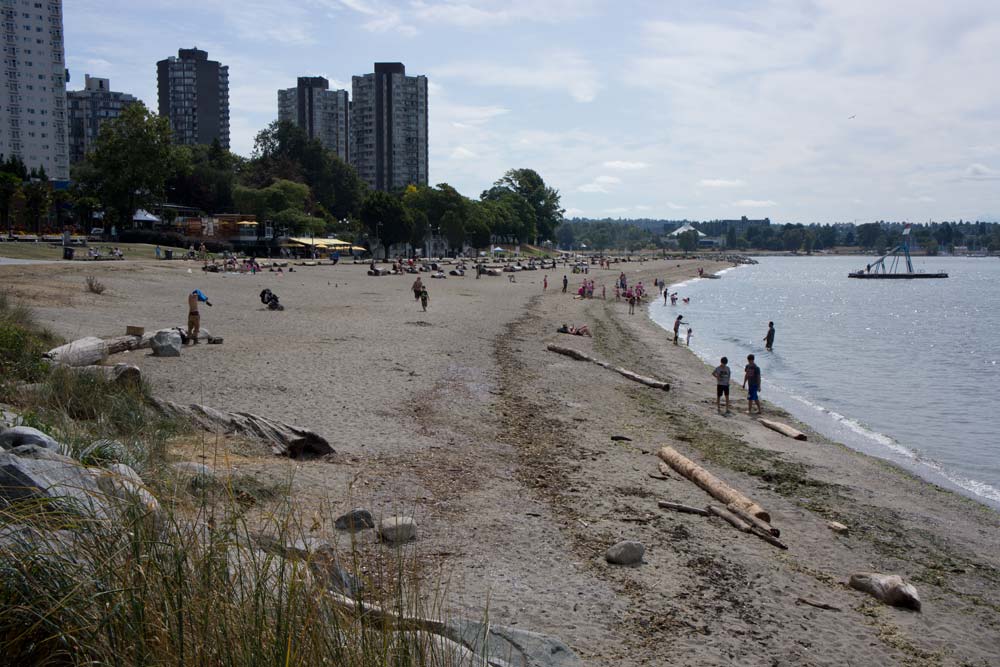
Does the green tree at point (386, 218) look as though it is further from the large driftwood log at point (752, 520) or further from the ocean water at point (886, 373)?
the large driftwood log at point (752, 520)

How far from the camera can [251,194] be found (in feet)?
270

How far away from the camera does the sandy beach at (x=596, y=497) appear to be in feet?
20.9

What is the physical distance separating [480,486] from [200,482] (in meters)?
4.93

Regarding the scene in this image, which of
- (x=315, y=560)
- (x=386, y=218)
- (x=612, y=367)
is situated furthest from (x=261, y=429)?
(x=386, y=218)

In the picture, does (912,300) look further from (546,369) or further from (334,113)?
(334,113)

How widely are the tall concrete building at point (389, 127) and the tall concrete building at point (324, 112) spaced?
8156 mm

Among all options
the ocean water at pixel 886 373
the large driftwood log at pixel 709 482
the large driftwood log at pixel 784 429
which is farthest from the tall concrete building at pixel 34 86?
the large driftwood log at pixel 709 482

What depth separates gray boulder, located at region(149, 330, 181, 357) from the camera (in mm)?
15312

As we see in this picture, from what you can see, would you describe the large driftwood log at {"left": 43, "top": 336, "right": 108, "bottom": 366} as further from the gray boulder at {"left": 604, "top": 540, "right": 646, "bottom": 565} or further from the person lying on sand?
the person lying on sand

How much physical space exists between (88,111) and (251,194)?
342 feet

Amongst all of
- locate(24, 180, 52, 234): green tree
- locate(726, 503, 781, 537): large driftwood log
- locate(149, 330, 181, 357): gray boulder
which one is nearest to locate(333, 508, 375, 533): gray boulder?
locate(726, 503, 781, 537): large driftwood log

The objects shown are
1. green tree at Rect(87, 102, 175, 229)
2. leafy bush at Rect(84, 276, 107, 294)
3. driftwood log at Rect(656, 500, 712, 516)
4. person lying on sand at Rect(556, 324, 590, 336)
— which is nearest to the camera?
driftwood log at Rect(656, 500, 712, 516)

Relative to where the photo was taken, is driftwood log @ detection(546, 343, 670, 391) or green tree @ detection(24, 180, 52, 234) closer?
driftwood log @ detection(546, 343, 670, 391)

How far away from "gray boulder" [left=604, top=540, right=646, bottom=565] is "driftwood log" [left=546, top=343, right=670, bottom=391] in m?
11.7
